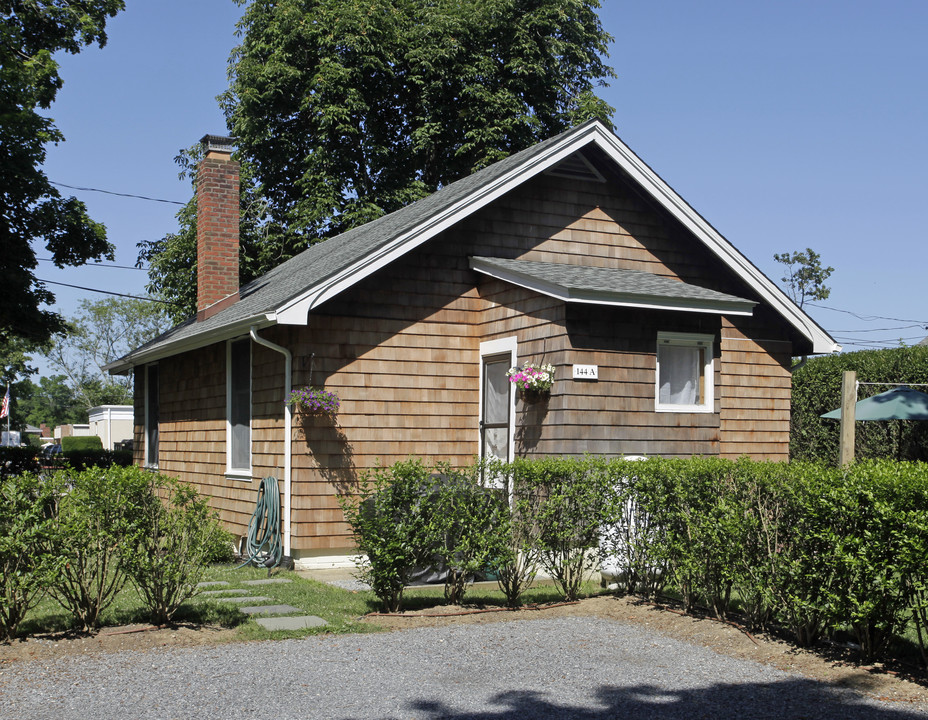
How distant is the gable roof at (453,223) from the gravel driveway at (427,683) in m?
4.57

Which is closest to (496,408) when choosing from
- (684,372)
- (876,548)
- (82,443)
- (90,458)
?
(684,372)

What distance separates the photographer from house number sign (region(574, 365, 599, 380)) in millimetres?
10227

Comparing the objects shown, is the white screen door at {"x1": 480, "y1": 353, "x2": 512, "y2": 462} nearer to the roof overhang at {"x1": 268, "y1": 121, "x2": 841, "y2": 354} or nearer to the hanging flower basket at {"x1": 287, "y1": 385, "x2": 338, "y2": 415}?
the roof overhang at {"x1": 268, "y1": 121, "x2": 841, "y2": 354}

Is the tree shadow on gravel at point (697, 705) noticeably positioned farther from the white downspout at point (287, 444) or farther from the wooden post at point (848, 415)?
the wooden post at point (848, 415)

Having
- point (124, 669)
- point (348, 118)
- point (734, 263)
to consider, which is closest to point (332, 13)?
point (348, 118)

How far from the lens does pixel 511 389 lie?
1123cm

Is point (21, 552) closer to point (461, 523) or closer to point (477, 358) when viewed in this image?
point (461, 523)

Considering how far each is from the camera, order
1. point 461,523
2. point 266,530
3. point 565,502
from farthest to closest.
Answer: point 266,530, point 565,502, point 461,523

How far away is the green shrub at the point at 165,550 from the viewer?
22.8ft

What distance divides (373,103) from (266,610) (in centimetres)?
2124

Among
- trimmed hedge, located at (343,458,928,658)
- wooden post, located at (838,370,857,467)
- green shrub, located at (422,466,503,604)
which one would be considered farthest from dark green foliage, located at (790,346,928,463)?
green shrub, located at (422,466,503,604)

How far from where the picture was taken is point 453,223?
11.2m

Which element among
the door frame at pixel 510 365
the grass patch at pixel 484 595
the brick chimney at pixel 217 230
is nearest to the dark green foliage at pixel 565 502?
the grass patch at pixel 484 595

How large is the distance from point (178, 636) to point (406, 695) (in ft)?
7.52
